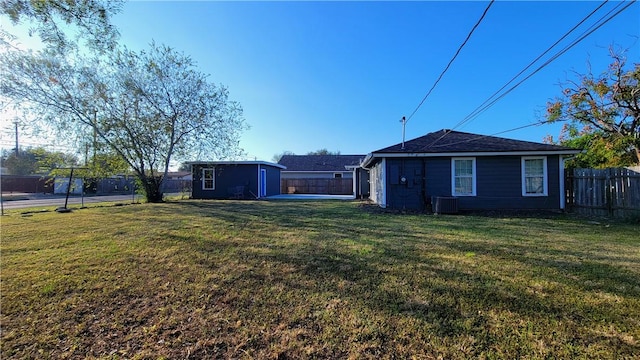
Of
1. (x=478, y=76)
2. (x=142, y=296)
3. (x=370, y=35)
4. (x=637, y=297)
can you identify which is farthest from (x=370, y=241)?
(x=478, y=76)

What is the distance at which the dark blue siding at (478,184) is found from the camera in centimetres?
983

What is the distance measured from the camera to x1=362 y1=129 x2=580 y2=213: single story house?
9.73m

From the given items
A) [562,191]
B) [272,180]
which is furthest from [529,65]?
[272,180]

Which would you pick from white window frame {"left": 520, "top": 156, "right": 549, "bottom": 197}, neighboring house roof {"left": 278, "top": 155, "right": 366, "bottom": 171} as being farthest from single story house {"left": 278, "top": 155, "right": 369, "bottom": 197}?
white window frame {"left": 520, "top": 156, "right": 549, "bottom": 197}

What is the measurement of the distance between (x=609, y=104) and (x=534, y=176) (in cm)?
653

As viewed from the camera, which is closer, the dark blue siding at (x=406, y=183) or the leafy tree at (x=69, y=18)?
the leafy tree at (x=69, y=18)

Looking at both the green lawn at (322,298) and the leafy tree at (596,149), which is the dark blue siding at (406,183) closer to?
the green lawn at (322,298)

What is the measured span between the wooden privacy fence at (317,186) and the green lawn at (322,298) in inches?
779

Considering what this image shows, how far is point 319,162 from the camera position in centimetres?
3111

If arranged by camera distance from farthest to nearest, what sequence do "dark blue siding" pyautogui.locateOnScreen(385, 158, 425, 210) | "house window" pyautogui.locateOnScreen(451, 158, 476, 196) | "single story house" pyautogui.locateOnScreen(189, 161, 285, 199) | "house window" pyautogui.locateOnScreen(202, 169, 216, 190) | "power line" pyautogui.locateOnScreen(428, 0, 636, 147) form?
"house window" pyautogui.locateOnScreen(202, 169, 216, 190)
"single story house" pyautogui.locateOnScreen(189, 161, 285, 199)
"dark blue siding" pyautogui.locateOnScreen(385, 158, 425, 210)
"house window" pyautogui.locateOnScreen(451, 158, 476, 196)
"power line" pyautogui.locateOnScreen(428, 0, 636, 147)

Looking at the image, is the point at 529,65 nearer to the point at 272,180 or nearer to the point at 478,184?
the point at 478,184

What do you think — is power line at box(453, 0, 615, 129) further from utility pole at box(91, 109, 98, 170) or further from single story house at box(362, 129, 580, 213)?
utility pole at box(91, 109, 98, 170)

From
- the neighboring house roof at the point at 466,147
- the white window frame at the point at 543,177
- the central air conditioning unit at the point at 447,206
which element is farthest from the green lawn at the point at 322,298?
the neighboring house roof at the point at 466,147

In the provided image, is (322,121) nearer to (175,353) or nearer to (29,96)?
(29,96)
